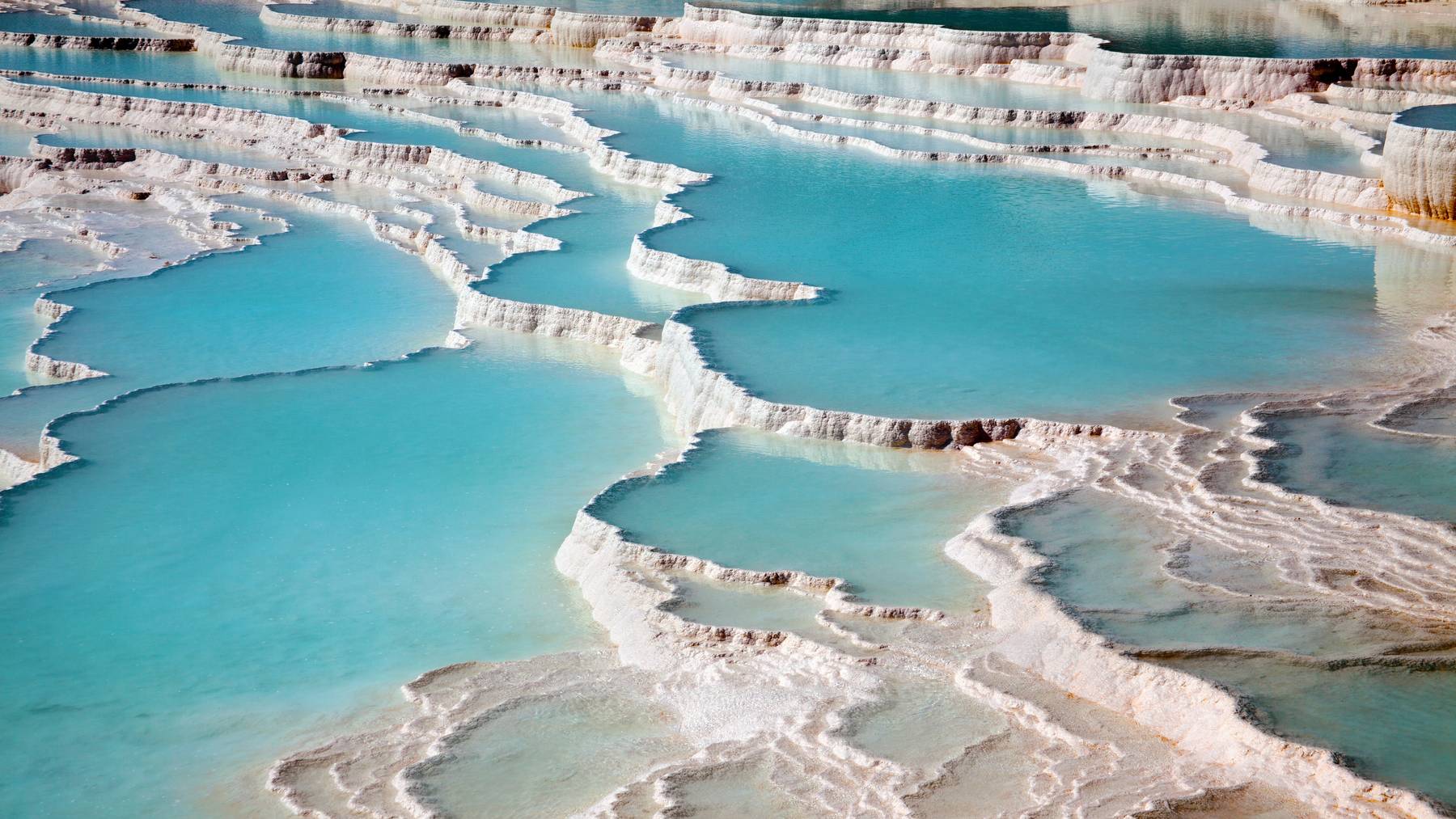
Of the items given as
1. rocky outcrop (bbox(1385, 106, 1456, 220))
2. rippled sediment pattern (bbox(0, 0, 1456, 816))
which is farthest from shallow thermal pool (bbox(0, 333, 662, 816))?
rocky outcrop (bbox(1385, 106, 1456, 220))

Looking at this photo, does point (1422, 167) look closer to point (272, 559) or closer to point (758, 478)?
point (758, 478)

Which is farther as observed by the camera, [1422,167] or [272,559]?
[1422,167]

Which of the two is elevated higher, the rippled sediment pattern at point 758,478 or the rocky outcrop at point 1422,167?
the rocky outcrop at point 1422,167

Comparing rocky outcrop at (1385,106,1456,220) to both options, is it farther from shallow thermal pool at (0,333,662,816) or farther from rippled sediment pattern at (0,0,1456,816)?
shallow thermal pool at (0,333,662,816)

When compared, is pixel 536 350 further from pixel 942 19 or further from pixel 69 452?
pixel 942 19

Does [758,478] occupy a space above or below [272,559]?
above

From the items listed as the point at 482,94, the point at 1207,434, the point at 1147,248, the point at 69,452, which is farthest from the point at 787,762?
the point at 482,94

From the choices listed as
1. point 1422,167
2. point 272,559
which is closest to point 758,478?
point 272,559

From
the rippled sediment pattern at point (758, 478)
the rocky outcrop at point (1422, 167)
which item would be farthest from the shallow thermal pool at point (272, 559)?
the rocky outcrop at point (1422, 167)

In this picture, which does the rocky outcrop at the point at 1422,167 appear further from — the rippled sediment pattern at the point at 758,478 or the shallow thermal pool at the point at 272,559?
the shallow thermal pool at the point at 272,559
